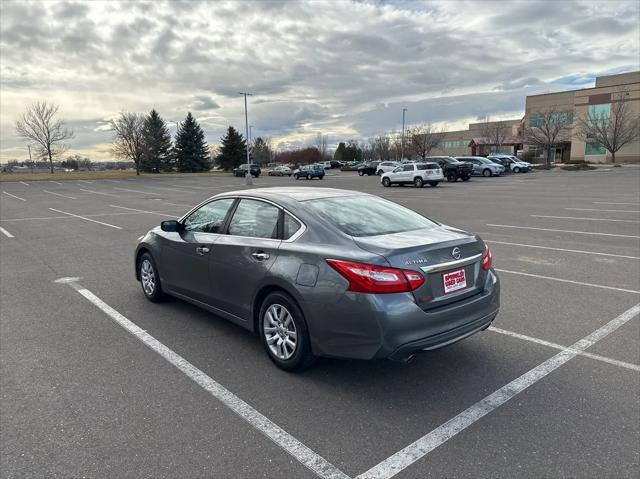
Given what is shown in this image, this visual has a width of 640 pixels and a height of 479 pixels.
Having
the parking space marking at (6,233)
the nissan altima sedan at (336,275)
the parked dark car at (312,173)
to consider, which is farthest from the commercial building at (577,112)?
the nissan altima sedan at (336,275)

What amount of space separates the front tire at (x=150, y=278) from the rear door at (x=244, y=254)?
1404 mm

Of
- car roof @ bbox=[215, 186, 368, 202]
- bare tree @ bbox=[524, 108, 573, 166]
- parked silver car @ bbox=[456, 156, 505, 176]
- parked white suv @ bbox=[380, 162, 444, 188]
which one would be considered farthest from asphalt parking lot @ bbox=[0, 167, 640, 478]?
bare tree @ bbox=[524, 108, 573, 166]

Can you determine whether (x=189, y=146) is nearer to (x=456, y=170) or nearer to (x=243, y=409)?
(x=456, y=170)

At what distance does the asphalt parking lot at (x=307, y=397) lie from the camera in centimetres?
275

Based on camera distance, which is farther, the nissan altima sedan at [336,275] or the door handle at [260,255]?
the door handle at [260,255]

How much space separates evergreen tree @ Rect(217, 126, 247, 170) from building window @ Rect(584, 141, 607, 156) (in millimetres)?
52757

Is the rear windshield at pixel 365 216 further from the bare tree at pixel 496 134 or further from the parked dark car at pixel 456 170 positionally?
the bare tree at pixel 496 134

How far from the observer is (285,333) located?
3.80m

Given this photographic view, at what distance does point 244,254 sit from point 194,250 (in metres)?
0.92

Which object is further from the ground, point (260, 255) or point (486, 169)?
point (486, 169)

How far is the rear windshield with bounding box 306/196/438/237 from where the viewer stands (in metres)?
3.88

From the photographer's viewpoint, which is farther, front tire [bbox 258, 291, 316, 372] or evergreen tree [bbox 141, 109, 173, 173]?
evergreen tree [bbox 141, 109, 173, 173]

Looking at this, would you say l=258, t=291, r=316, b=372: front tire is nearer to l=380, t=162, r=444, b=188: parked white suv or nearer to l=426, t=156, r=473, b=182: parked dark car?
l=380, t=162, r=444, b=188: parked white suv

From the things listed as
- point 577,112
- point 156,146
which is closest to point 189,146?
point 156,146
